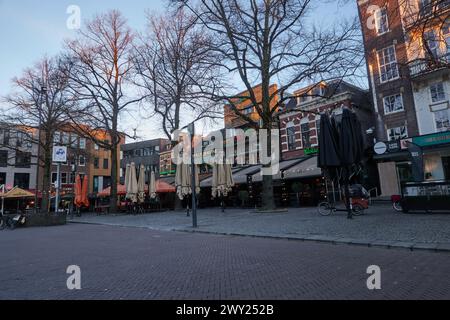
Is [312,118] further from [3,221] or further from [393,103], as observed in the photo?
[3,221]

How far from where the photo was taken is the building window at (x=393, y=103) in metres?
21.5

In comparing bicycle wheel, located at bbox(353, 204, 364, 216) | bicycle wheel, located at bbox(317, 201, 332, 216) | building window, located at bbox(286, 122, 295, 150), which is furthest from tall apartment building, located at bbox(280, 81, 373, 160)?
bicycle wheel, located at bbox(353, 204, 364, 216)

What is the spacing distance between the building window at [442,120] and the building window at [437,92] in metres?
0.87

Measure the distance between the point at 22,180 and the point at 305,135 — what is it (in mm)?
41525

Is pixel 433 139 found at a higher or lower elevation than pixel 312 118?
lower

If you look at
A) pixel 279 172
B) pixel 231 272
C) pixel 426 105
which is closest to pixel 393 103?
pixel 426 105

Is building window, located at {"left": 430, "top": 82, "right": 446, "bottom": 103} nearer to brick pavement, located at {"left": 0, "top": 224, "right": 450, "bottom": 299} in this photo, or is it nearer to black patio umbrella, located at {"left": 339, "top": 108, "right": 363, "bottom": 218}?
black patio umbrella, located at {"left": 339, "top": 108, "right": 363, "bottom": 218}

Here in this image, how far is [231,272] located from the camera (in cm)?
478

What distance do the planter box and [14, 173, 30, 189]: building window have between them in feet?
106

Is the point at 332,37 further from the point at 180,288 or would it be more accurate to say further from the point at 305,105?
the point at 180,288

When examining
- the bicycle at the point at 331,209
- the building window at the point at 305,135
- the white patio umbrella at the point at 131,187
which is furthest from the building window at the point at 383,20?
the white patio umbrella at the point at 131,187

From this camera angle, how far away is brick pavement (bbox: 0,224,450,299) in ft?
12.2
